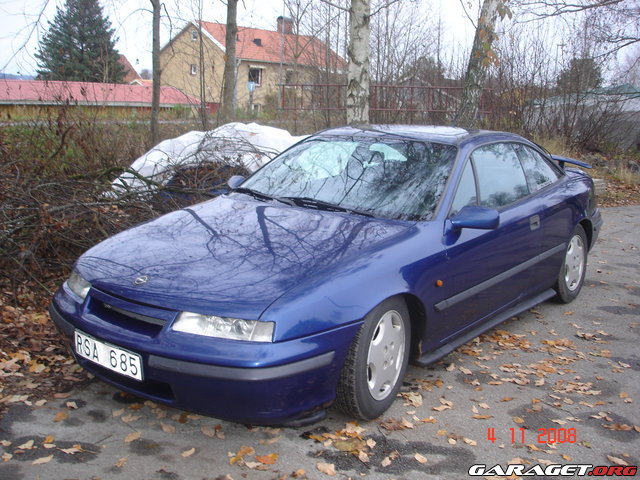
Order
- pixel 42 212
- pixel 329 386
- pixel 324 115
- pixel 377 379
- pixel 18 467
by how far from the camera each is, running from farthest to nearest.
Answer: pixel 324 115 < pixel 42 212 < pixel 377 379 < pixel 329 386 < pixel 18 467

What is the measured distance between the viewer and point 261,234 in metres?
3.49

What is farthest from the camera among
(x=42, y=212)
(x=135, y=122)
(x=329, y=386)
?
(x=135, y=122)

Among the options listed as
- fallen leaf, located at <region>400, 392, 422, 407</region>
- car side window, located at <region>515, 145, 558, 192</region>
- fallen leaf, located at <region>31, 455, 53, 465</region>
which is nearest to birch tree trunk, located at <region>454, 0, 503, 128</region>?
car side window, located at <region>515, 145, 558, 192</region>

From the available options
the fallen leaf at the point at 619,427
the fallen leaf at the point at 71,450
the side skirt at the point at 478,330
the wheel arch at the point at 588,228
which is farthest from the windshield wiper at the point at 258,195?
the wheel arch at the point at 588,228

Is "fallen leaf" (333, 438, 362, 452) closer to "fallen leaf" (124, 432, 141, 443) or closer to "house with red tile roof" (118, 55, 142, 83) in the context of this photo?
"fallen leaf" (124, 432, 141, 443)

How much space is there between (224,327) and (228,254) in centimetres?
56

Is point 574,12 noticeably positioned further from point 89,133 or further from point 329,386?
point 329,386

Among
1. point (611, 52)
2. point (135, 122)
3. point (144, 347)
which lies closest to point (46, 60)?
point (135, 122)

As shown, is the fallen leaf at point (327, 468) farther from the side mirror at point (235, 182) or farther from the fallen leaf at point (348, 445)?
the side mirror at point (235, 182)

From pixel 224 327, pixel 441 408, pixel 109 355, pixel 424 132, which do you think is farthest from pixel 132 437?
pixel 424 132

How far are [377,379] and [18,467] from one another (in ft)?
5.61

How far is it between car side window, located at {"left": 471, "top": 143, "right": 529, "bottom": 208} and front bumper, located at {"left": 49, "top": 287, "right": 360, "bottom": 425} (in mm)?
1755

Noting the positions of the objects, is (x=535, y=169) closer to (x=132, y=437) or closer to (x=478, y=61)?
(x=132, y=437)

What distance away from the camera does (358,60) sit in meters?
8.34
